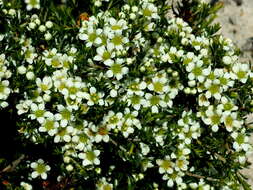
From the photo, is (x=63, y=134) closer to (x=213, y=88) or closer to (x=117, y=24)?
(x=117, y=24)

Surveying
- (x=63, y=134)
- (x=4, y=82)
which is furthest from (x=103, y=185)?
(x=4, y=82)

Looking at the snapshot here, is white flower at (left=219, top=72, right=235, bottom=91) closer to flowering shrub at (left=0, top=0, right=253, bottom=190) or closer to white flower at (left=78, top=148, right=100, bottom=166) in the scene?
flowering shrub at (left=0, top=0, right=253, bottom=190)

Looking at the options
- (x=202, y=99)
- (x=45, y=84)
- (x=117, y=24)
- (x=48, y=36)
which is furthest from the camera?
(x=48, y=36)

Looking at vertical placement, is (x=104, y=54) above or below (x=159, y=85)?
above

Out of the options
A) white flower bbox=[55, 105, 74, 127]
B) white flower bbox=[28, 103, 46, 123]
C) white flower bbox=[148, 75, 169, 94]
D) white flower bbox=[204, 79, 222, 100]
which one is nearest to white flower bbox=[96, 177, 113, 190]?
white flower bbox=[55, 105, 74, 127]

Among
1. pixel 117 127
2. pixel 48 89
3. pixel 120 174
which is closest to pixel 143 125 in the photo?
pixel 117 127

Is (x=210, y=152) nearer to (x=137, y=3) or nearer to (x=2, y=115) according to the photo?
(x=137, y=3)

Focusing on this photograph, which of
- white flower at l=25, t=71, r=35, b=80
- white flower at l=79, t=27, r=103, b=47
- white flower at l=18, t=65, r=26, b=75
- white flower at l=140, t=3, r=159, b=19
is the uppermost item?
white flower at l=140, t=3, r=159, b=19
